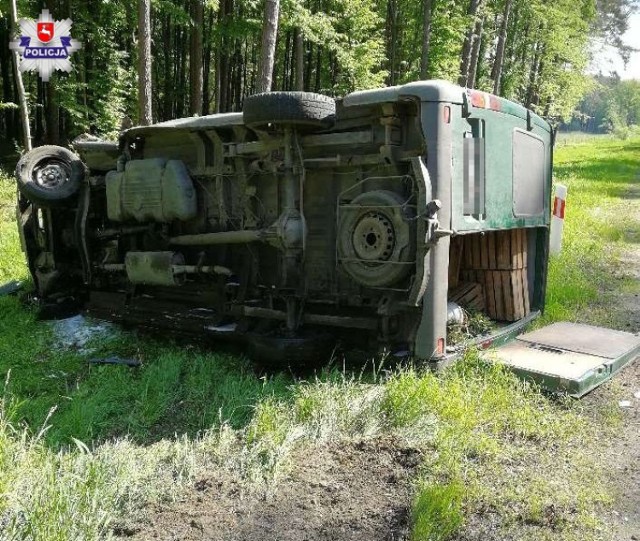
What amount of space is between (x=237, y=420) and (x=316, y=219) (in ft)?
5.76

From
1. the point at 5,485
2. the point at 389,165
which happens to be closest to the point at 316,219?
the point at 389,165

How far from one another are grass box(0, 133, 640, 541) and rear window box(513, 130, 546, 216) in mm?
1661

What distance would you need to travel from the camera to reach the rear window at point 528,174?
5250 mm

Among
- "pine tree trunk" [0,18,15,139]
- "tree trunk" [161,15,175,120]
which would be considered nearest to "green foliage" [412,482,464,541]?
"pine tree trunk" [0,18,15,139]

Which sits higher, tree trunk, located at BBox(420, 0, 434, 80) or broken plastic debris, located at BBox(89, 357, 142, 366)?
tree trunk, located at BBox(420, 0, 434, 80)

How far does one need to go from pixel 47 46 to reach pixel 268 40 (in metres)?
8.47

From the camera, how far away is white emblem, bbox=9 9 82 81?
14.6 metres

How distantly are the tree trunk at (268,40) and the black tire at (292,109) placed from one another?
20.6ft

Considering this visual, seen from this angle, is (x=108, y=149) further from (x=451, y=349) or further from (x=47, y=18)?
(x=47, y=18)

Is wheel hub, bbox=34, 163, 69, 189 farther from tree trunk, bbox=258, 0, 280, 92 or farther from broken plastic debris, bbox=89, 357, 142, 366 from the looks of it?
tree trunk, bbox=258, 0, 280, 92

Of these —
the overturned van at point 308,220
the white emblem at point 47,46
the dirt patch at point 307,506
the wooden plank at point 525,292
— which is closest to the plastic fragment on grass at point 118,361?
the overturned van at point 308,220

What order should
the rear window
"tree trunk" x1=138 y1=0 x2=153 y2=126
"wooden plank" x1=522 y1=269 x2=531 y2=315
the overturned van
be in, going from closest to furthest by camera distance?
the overturned van → the rear window → "wooden plank" x1=522 y1=269 x2=531 y2=315 → "tree trunk" x1=138 y1=0 x2=153 y2=126

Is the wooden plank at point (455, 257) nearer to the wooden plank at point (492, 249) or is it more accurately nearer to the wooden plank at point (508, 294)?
the wooden plank at point (492, 249)

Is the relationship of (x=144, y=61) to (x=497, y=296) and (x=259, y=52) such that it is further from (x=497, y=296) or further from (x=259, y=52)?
(x=259, y=52)
